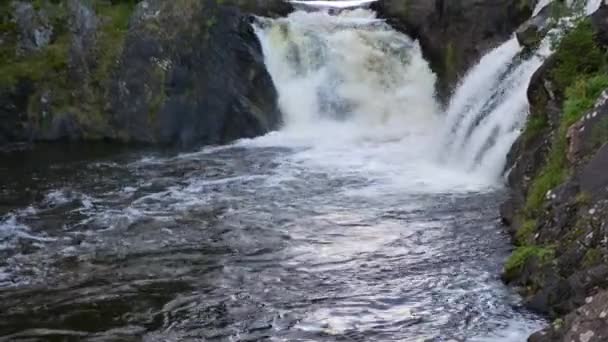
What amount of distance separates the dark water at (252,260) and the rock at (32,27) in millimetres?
5405

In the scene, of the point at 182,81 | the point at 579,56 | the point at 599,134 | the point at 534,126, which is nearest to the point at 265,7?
the point at 182,81

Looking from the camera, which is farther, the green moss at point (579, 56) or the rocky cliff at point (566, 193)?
the green moss at point (579, 56)

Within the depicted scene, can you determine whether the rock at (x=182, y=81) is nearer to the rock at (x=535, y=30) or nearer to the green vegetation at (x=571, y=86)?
the rock at (x=535, y=30)

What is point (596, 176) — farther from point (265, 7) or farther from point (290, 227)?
point (265, 7)

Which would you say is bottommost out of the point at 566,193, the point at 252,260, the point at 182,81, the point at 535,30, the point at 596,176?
the point at 252,260

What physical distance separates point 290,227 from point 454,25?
1055 centimetres

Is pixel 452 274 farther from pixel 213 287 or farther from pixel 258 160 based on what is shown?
pixel 258 160

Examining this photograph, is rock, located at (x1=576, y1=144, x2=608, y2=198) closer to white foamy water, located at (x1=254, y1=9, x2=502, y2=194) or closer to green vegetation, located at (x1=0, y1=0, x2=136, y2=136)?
white foamy water, located at (x1=254, y1=9, x2=502, y2=194)

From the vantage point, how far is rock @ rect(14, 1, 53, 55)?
62.8 ft

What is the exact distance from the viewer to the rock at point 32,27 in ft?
62.8

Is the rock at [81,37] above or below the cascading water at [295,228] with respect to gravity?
above

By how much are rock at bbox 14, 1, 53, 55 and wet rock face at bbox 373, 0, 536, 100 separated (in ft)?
29.8

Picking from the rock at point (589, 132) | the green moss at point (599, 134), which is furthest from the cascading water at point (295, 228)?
the green moss at point (599, 134)

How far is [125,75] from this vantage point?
750 inches
